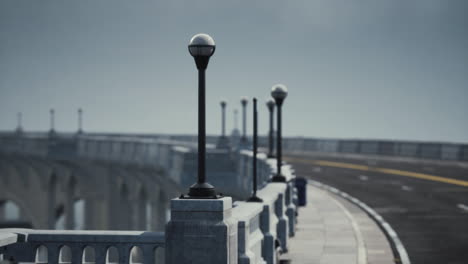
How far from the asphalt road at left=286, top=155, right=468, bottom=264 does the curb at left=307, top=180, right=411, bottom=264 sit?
0.17m

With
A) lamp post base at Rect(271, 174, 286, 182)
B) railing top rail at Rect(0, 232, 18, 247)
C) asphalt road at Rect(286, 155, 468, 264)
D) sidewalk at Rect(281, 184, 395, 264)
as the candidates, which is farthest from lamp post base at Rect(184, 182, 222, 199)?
lamp post base at Rect(271, 174, 286, 182)

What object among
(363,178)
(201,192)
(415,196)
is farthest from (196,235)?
(363,178)

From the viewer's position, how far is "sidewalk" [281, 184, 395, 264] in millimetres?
18234

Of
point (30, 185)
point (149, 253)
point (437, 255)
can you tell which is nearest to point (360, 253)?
point (437, 255)

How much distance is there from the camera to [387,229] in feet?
76.8

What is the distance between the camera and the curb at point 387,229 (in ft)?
62.0

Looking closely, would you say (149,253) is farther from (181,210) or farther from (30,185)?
(30,185)

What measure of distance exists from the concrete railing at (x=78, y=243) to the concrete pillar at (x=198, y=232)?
842 millimetres

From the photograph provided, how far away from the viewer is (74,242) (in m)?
12.7

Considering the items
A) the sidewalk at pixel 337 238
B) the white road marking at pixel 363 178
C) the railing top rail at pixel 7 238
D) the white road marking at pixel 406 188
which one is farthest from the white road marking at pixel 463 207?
the railing top rail at pixel 7 238

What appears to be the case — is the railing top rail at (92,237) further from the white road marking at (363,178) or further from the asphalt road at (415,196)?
the white road marking at (363,178)

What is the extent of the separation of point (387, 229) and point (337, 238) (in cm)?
277

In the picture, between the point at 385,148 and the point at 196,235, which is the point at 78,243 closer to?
the point at 196,235

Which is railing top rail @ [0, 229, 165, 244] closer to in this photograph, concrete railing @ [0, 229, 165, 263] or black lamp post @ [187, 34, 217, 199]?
concrete railing @ [0, 229, 165, 263]
